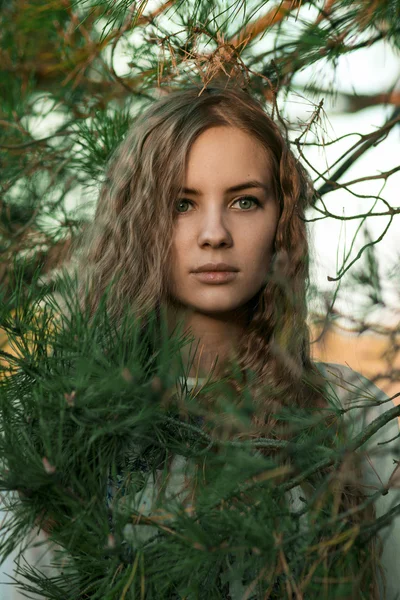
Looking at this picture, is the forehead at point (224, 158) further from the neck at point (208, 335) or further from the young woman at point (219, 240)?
the neck at point (208, 335)

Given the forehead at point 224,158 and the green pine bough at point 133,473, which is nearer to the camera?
the green pine bough at point 133,473

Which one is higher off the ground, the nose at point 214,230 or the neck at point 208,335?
the nose at point 214,230

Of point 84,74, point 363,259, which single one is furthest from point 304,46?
point 84,74

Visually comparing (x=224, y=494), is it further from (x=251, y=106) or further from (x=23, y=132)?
(x=23, y=132)

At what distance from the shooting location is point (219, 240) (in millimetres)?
823

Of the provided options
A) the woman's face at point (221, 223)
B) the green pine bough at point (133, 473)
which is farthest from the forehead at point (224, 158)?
the green pine bough at point (133, 473)

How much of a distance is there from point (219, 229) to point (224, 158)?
0.09m

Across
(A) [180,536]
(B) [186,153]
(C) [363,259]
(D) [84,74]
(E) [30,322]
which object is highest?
(D) [84,74]

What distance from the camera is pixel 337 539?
1.52ft

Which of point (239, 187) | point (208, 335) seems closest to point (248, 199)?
point (239, 187)

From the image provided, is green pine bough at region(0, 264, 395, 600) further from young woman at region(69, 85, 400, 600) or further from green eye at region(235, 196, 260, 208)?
green eye at region(235, 196, 260, 208)

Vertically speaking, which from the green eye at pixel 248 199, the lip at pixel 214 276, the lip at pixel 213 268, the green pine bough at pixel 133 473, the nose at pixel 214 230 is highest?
the green eye at pixel 248 199

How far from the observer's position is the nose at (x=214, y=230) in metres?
0.82

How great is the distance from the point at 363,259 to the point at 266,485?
0.39 m
